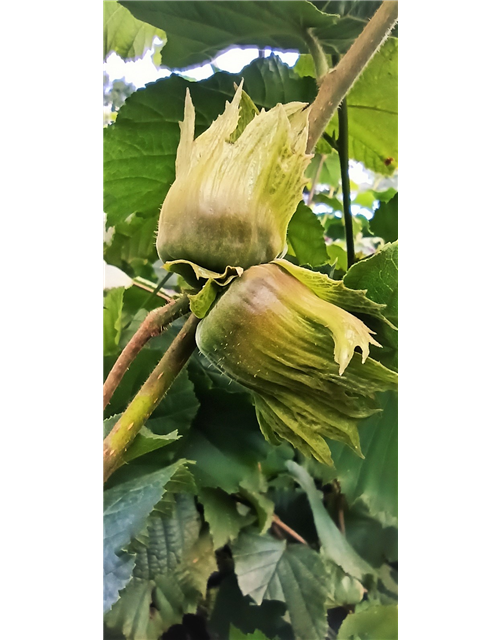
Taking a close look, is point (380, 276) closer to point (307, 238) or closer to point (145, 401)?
point (307, 238)

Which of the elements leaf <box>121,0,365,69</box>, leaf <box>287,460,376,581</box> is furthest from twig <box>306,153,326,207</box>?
leaf <box>287,460,376,581</box>

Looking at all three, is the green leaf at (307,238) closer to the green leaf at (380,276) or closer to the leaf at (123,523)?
the green leaf at (380,276)

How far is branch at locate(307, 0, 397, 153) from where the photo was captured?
0.52 m

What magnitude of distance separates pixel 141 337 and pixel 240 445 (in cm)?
14

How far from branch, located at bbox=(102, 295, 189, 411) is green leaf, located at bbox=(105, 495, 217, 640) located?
133 mm

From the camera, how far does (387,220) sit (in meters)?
0.53

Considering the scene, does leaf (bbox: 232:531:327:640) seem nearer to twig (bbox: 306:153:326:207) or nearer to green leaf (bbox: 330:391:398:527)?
green leaf (bbox: 330:391:398:527)

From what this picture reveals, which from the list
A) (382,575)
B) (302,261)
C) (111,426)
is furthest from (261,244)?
(382,575)

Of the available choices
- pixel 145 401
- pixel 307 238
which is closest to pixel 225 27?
pixel 307 238

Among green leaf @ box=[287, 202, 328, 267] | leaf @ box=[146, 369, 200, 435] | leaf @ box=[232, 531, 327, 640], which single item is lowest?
leaf @ box=[232, 531, 327, 640]

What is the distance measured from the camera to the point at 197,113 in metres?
0.49

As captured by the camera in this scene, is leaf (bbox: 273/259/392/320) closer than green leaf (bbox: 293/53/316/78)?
Yes
